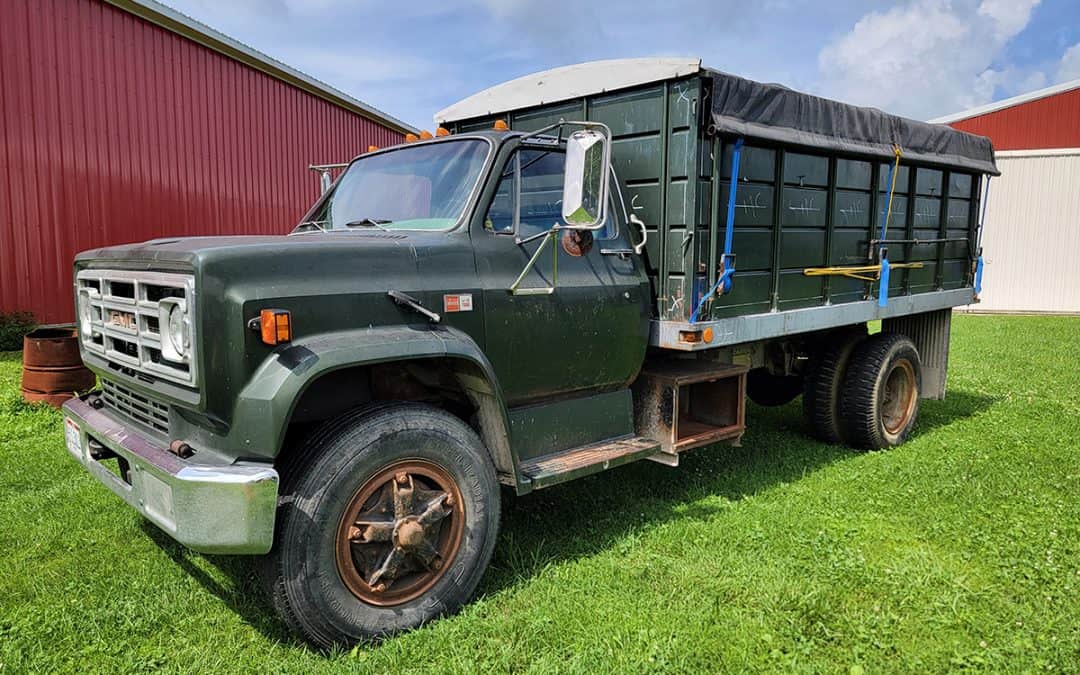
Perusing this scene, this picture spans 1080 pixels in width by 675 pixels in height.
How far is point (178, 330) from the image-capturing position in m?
2.88

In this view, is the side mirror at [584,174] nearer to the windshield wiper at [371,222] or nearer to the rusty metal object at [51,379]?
the windshield wiper at [371,222]

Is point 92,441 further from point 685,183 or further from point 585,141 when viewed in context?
point 685,183

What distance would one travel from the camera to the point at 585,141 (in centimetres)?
328

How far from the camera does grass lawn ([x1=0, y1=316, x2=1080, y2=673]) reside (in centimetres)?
297

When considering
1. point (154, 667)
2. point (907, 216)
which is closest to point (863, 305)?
point (907, 216)

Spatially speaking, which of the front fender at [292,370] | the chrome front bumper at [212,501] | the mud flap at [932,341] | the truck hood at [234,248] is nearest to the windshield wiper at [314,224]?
the truck hood at [234,248]

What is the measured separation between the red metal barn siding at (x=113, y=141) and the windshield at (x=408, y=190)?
7206mm

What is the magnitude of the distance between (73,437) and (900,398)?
19.8 ft

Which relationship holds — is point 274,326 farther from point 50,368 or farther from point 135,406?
point 50,368

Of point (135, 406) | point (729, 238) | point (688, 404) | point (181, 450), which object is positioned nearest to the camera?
point (181, 450)

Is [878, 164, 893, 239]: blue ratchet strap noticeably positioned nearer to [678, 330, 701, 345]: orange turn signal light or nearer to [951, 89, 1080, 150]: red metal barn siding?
[678, 330, 701, 345]: orange turn signal light

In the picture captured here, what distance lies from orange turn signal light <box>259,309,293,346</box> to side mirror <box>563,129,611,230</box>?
1.29 m

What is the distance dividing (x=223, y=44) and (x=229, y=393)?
34.5ft

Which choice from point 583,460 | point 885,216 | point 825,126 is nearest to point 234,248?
point 583,460
